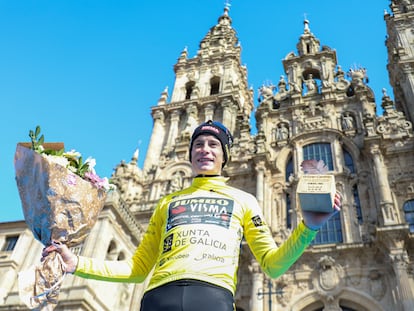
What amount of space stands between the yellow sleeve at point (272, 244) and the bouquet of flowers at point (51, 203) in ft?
4.06

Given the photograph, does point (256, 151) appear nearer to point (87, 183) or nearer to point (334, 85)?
point (334, 85)

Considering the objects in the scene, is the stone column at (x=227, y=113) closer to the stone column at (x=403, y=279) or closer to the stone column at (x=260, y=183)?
the stone column at (x=260, y=183)

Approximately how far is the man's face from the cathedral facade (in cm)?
1066

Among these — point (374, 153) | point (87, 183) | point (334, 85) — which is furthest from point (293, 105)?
point (87, 183)

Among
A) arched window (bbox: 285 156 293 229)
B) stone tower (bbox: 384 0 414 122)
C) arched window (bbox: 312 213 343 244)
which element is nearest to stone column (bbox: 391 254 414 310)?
arched window (bbox: 312 213 343 244)

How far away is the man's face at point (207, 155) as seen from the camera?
326 centimetres

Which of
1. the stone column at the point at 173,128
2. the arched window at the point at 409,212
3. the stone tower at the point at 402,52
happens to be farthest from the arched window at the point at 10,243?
the stone tower at the point at 402,52

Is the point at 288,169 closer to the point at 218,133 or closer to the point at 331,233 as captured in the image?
the point at 331,233

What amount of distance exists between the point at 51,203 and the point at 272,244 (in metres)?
1.68

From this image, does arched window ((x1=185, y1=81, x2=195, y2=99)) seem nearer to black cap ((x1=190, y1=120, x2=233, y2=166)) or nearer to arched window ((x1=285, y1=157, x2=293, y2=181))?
arched window ((x1=285, y1=157, x2=293, y2=181))

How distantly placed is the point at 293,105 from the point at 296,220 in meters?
7.62

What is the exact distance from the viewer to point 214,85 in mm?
29953

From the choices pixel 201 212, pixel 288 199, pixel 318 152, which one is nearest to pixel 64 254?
pixel 201 212

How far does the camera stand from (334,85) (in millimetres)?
22359
